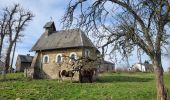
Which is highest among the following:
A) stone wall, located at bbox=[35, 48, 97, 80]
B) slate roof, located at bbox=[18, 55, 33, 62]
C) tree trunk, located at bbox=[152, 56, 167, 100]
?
slate roof, located at bbox=[18, 55, 33, 62]

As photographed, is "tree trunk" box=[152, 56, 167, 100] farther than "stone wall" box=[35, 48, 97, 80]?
No

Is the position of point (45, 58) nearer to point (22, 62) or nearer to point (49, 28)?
point (49, 28)

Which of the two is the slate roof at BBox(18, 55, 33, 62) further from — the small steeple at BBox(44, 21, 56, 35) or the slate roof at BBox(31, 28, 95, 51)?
the slate roof at BBox(31, 28, 95, 51)

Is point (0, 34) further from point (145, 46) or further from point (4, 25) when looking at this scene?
point (145, 46)

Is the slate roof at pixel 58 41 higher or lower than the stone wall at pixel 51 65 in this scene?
higher

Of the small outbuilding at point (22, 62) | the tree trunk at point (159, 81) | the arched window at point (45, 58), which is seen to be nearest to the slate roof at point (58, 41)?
the arched window at point (45, 58)

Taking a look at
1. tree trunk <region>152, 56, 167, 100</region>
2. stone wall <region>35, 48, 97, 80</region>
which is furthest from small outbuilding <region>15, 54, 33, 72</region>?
tree trunk <region>152, 56, 167, 100</region>

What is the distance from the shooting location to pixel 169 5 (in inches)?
704

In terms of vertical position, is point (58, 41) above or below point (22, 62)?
above

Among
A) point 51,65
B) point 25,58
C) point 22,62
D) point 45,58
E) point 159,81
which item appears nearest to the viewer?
point 159,81

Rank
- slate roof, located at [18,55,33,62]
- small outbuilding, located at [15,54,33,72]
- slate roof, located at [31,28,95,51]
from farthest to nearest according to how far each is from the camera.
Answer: slate roof, located at [18,55,33,62]
small outbuilding, located at [15,54,33,72]
slate roof, located at [31,28,95,51]

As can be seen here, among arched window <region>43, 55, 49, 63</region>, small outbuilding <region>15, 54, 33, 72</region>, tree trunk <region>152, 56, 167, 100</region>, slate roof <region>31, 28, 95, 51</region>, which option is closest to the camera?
→ tree trunk <region>152, 56, 167, 100</region>

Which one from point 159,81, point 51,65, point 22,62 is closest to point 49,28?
point 51,65

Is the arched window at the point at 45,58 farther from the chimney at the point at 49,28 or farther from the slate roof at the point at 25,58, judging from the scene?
the slate roof at the point at 25,58
